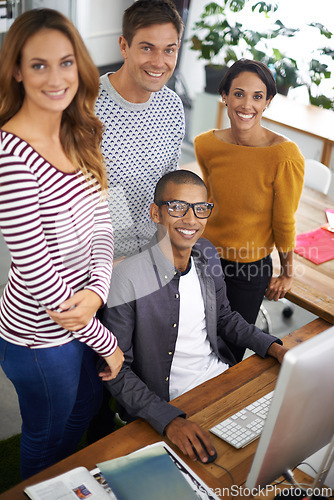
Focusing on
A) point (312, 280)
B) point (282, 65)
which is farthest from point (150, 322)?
point (282, 65)

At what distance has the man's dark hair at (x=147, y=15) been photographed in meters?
1.76

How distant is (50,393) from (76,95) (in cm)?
77

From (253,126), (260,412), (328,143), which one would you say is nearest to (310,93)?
(328,143)

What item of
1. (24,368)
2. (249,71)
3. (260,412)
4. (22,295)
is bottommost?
(260,412)

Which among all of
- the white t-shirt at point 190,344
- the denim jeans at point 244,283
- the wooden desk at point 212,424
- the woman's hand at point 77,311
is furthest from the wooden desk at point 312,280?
the woman's hand at point 77,311

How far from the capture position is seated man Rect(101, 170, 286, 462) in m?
1.74

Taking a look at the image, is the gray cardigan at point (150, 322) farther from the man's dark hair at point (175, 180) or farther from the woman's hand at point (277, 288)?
the woman's hand at point (277, 288)

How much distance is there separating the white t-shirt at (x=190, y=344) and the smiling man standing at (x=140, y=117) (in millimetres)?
247

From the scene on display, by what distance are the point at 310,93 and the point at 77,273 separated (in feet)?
12.1

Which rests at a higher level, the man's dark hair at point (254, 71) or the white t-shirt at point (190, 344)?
the man's dark hair at point (254, 71)

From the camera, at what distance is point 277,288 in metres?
2.31

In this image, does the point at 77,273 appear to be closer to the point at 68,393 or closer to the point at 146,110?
the point at 68,393

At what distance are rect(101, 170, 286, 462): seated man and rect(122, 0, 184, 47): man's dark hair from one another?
0.47m

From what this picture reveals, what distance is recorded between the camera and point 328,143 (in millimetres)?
4023
